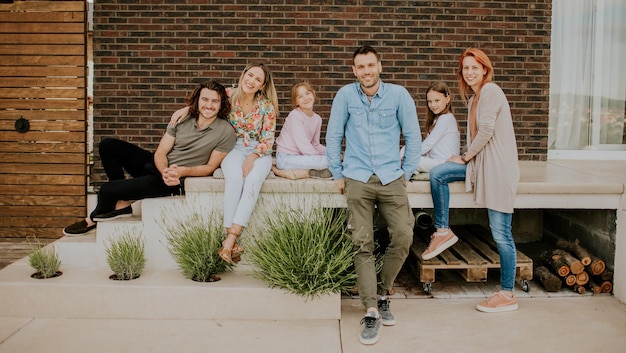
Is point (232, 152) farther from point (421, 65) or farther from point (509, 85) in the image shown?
point (509, 85)

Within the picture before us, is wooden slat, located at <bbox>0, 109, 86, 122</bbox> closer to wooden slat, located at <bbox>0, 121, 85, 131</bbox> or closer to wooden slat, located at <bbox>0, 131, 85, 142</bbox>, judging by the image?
wooden slat, located at <bbox>0, 121, 85, 131</bbox>

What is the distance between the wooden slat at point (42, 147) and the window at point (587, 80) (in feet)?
18.1

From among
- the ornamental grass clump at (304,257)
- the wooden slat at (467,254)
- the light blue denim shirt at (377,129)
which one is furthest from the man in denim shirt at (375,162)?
the wooden slat at (467,254)

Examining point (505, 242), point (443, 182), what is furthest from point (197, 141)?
point (505, 242)

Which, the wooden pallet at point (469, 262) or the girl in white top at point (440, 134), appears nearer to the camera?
the wooden pallet at point (469, 262)

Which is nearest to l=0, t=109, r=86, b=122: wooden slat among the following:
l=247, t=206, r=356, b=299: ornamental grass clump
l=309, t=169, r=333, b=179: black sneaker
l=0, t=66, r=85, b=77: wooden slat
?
l=0, t=66, r=85, b=77: wooden slat

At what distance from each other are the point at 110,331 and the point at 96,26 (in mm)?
3826

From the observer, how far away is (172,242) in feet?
16.1

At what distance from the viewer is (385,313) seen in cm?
454

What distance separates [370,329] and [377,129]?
4.59ft

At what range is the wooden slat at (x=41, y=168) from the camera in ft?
23.0

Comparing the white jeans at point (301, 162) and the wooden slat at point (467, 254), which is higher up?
the white jeans at point (301, 162)

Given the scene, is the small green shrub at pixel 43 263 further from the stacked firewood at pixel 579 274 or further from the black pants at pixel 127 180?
the stacked firewood at pixel 579 274

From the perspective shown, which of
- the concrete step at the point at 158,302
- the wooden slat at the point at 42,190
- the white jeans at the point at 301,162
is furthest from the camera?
the wooden slat at the point at 42,190
